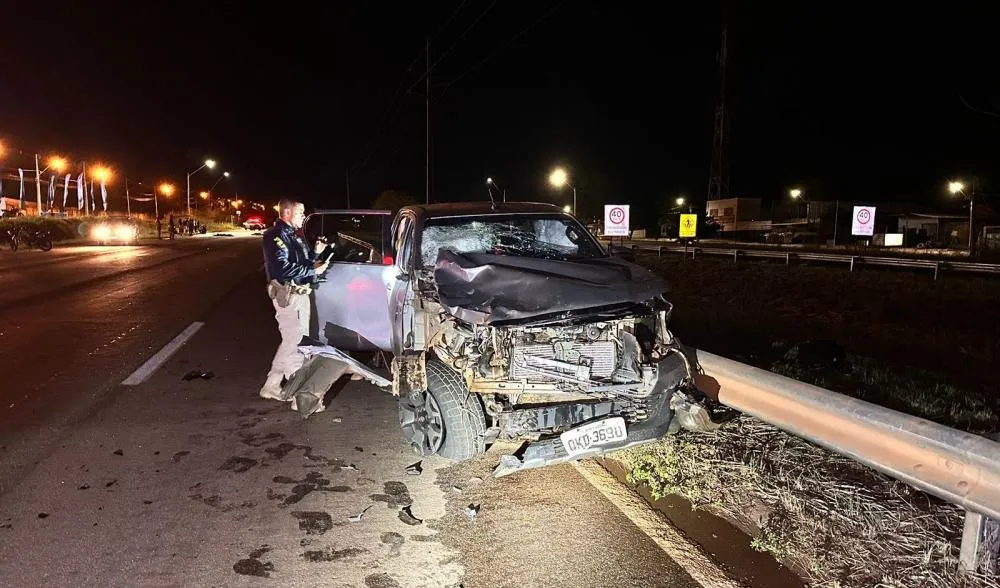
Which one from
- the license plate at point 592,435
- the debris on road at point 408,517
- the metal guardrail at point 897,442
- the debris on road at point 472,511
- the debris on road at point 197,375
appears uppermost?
the metal guardrail at point 897,442

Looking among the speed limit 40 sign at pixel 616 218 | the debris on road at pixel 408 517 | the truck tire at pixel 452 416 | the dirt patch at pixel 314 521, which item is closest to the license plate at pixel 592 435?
the truck tire at pixel 452 416

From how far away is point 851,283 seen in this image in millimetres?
15914

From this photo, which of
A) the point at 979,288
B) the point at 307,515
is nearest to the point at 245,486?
the point at 307,515

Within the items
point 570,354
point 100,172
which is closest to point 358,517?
point 570,354

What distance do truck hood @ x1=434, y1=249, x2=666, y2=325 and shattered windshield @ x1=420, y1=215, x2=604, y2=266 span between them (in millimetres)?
918

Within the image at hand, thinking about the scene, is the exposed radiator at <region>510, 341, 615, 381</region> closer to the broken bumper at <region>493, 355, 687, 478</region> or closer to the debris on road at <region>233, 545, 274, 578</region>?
the broken bumper at <region>493, 355, 687, 478</region>

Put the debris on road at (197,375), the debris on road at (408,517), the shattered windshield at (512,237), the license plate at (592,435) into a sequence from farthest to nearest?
1. the debris on road at (197,375)
2. the shattered windshield at (512,237)
3. the license plate at (592,435)
4. the debris on road at (408,517)

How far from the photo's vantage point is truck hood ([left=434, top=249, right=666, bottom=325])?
13.8 feet

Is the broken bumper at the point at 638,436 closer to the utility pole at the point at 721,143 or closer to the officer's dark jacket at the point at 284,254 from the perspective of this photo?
the officer's dark jacket at the point at 284,254

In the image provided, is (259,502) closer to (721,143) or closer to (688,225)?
(688,225)

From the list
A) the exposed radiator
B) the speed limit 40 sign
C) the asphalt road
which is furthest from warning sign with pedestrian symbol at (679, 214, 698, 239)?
the exposed radiator

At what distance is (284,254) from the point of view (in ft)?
19.6

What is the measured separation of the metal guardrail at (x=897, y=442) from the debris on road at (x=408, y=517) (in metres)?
2.38

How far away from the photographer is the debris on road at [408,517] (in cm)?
380
